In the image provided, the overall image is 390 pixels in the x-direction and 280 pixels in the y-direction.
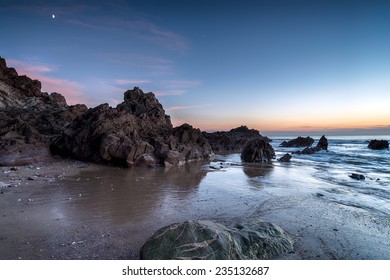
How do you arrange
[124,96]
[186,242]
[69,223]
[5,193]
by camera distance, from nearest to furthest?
1. [186,242]
2. [69,223]
3. [5,193]
4. [124,96]

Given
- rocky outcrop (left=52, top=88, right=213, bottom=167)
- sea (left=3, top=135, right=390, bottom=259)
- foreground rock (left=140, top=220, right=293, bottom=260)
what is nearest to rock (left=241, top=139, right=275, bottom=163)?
rocky outcrop (left=52, top=88, right=213, bottom=167)

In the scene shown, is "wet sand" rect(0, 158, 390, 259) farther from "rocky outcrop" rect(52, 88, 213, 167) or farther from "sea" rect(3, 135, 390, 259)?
"rocky outcrop" rect(52, 88, 213, 167)

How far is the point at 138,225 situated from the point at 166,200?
256cm

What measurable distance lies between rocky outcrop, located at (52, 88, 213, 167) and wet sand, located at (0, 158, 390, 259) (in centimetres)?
483

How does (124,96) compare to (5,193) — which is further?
(124,96)

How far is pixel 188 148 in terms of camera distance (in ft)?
79.6

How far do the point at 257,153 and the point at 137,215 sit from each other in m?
19.8

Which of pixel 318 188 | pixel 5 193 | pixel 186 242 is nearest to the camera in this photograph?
pixel 186 242

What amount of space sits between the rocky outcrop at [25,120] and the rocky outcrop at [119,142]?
1943mm

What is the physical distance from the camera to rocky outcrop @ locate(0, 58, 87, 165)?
15.0 m

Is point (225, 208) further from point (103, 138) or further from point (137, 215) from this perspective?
point (103, 138)
